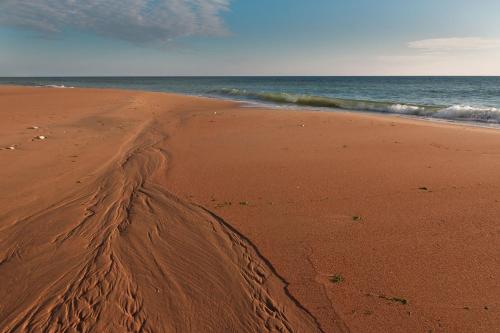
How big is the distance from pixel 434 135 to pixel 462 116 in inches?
337

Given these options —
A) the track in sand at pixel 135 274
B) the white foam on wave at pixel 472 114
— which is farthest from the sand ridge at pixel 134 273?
the white foam on wave at pixel 472 114

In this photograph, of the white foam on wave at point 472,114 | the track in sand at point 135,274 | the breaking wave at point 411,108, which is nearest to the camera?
the track in sand at point 135,274

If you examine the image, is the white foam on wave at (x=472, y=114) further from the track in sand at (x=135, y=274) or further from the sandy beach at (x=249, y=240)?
the track in sand at (x=135, y=274)

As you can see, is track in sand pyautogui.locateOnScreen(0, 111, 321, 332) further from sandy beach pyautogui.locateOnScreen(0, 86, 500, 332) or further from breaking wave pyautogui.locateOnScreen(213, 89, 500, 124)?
breaking wave pyautogui.locateOnScreen(213, 89, 500, 124)

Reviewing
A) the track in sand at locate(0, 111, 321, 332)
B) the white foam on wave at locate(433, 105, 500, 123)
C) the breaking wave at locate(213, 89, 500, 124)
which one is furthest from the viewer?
the breaking wave at locate(213, 89, 500, 124)

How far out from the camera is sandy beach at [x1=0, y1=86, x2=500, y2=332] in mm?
3145

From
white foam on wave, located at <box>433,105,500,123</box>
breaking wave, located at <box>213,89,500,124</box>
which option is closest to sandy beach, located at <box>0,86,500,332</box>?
white foam on wave, located at <box>433,105,500,123</box>

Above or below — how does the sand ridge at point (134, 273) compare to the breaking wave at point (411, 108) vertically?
below

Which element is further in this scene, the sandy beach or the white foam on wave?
the white foam on wave

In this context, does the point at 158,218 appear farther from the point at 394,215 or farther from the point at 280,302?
the point at 394,215

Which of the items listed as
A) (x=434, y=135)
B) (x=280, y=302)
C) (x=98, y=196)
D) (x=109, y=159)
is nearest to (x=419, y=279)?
(x=280, y=302)

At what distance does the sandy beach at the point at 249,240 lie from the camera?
3.14 metres

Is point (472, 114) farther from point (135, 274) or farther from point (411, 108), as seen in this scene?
point (135, 274)

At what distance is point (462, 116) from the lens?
57.9ft
